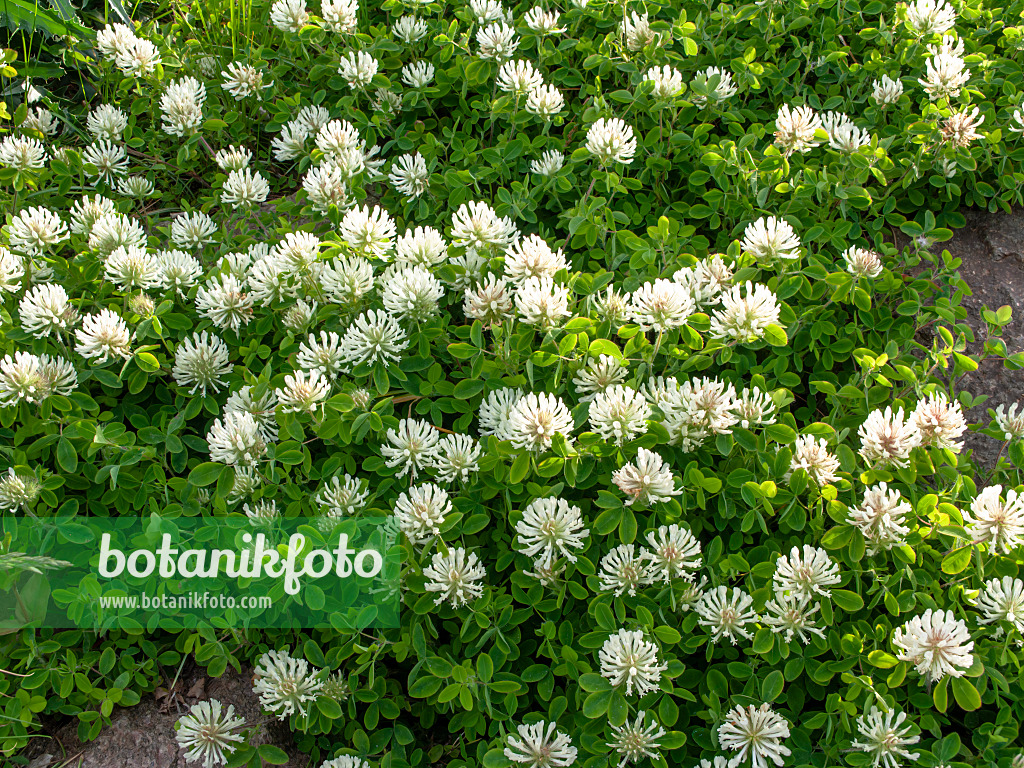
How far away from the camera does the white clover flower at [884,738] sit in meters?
2.03

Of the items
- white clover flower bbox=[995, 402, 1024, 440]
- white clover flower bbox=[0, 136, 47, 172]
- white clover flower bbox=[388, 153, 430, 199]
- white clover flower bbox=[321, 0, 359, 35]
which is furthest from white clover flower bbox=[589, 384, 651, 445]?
white clover flower bbox=[0, 136, 47, 172]

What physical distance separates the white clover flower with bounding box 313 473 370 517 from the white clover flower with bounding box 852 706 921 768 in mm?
1470

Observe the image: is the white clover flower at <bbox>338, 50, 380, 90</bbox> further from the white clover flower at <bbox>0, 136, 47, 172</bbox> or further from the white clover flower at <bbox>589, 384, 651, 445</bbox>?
the white clover flower at <bbox>589, 384, 651, 445</bbox>

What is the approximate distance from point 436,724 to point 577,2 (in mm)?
2986

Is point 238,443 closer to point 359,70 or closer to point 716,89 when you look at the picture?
point 359,70

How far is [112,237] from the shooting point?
3.08 meters

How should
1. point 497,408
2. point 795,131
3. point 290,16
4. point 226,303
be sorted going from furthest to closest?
point 290,16 < point 795,131 < point 226,303 < point 497,408

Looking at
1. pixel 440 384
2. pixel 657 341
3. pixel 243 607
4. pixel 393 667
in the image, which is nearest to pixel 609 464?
pixel 657 341

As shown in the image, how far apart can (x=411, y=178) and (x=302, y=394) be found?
48.8 inches

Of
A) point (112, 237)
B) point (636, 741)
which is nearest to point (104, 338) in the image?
point (112, 237)

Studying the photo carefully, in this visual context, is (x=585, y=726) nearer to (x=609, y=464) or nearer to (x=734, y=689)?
(x=734, y=689)

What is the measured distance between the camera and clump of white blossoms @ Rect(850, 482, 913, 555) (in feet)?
7.20

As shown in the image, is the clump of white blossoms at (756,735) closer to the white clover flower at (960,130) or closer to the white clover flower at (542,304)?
the white clover flower at (542,304)

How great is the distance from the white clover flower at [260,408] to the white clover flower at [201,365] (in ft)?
0.68
